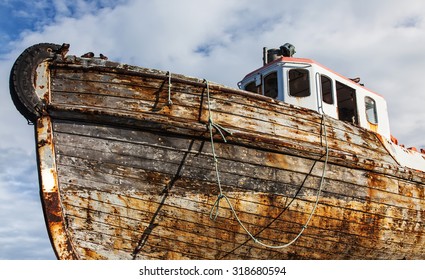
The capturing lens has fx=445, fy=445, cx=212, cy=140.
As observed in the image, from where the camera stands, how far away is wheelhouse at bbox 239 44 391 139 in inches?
290

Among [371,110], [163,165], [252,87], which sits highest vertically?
[252,87]

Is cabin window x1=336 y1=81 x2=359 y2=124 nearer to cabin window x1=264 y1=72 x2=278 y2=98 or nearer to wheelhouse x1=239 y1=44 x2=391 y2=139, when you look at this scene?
wheelhouse x1=239 y1=44 x2=391 y2=139

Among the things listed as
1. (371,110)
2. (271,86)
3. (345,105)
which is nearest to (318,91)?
(271,86)

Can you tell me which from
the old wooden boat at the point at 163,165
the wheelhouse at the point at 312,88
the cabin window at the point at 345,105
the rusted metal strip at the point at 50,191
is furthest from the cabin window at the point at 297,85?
the rusted metal strip at the point at 50,191

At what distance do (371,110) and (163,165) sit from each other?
15.9 ft

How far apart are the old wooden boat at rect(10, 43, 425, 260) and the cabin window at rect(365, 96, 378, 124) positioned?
267cm

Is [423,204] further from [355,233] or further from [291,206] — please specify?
[291,206]

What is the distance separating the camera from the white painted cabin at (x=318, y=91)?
738 centimetres

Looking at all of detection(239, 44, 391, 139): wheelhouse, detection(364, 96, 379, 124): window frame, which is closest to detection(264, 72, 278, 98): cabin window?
detection(239, 44, 391, 139): wheelhouse

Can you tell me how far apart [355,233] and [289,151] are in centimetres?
175

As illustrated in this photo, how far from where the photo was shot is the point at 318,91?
7.36 m

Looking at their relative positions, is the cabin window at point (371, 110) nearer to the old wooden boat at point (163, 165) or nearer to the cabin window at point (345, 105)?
the cabin window at point (345, 105)

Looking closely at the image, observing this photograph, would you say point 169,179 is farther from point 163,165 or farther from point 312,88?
point 312,88
